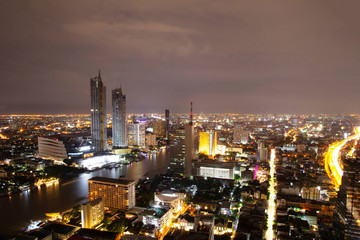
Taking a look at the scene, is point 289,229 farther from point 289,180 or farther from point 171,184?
point 171,184

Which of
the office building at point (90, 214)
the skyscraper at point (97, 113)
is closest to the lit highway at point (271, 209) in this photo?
the office building at point (90, 214)

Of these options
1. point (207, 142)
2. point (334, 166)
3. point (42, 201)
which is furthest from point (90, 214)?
point (334, 166)

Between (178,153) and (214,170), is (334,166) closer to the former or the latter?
(214,170)

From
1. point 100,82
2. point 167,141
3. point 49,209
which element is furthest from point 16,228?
point 167,141

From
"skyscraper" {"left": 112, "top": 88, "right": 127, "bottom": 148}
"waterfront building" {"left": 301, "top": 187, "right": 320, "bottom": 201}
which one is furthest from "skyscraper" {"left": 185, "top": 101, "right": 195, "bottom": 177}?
"skyscraper" {"left": 112, "top": 88, "right": 127, "bottom": 148}

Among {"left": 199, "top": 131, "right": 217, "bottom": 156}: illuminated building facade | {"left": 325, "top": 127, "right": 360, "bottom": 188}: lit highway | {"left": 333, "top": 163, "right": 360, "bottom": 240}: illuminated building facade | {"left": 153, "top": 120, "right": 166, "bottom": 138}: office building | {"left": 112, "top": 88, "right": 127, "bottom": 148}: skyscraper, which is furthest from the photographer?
{"left": 153, "top": 120, "right": 166, "bottom": 138}: office building

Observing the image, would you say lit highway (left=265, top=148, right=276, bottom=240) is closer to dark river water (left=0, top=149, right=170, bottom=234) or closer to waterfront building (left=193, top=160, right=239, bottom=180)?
waterfront building (left=193, top=160, right=239, bottom=180)
